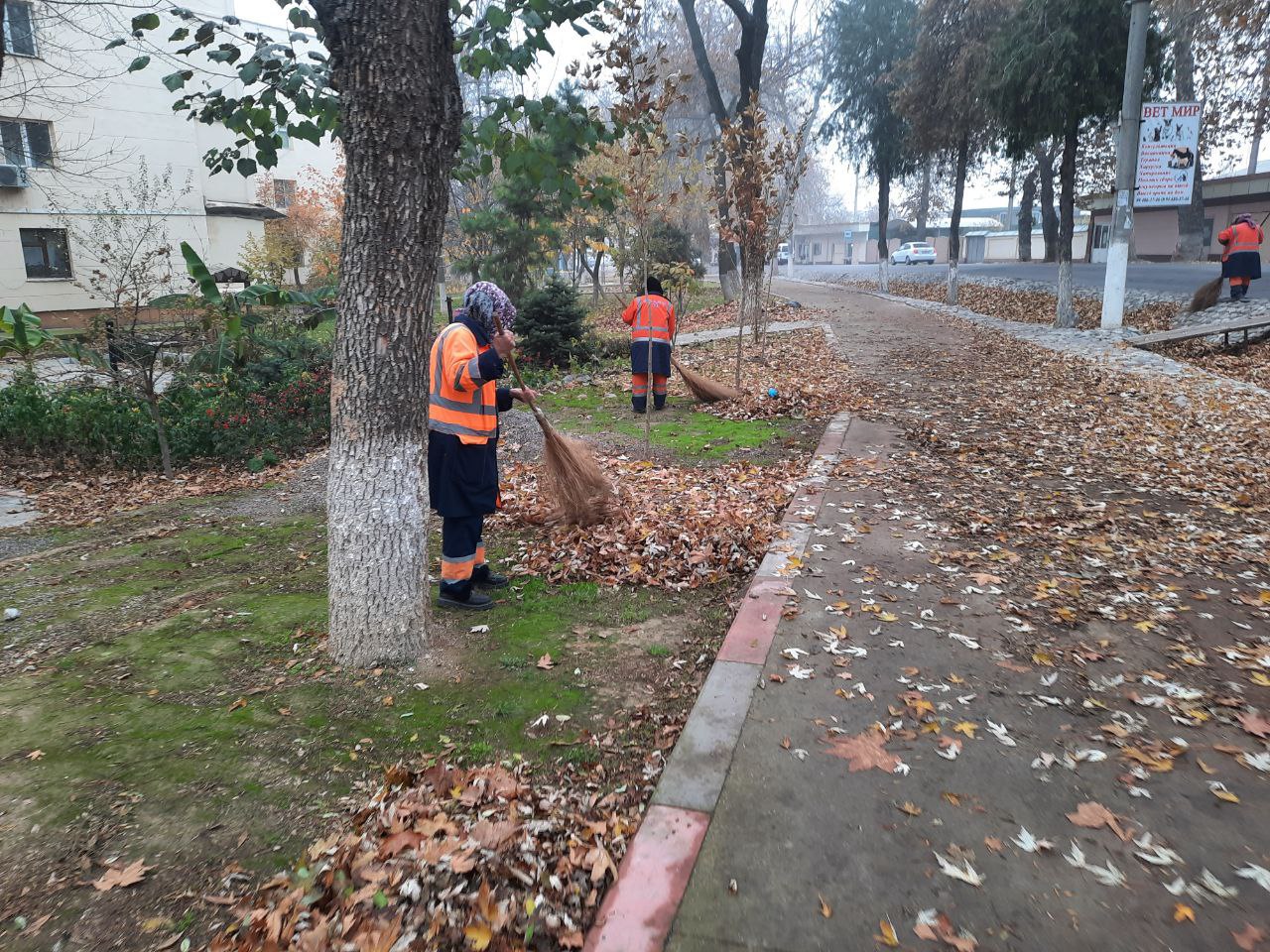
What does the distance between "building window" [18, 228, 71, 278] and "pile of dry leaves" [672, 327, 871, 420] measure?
21195 mm

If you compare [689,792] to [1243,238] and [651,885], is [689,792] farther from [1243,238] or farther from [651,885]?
[1243,238]

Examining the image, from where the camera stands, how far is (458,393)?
14.9ft

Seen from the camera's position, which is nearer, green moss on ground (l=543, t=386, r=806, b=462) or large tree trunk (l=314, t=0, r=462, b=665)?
large tree trunk (l=314, t=0, r=462, b=665)

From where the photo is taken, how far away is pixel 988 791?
→ 301 centimetres

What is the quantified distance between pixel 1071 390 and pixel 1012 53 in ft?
31.9

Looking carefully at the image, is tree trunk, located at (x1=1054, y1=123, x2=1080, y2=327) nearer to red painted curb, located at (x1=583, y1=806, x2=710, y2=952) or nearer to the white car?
red painted curb, located at (x1=583, y1=806, x2=710, y2=952)

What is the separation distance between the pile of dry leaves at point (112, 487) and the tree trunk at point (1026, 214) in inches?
1419

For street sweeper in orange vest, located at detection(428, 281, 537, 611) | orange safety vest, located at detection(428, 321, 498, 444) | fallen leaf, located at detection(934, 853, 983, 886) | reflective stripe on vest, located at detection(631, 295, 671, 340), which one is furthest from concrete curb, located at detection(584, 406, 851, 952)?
reflective stripe on vest, located at detection(631, 295, 671, 340)

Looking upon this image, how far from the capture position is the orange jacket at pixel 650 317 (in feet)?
32.2

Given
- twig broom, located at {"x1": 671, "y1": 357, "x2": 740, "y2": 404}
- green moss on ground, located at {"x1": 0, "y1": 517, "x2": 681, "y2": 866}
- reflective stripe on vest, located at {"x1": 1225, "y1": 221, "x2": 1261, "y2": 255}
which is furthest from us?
reflective stripe on vest, located at {"x1": 1225, "y1": 221, "x2": 1261, "y2": 255}

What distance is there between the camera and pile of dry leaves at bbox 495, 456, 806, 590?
534 centimetres

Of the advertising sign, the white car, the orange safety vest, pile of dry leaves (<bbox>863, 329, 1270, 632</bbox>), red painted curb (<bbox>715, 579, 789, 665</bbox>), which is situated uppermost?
the advertising sign

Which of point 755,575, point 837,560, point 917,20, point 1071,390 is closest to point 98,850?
point 755,575

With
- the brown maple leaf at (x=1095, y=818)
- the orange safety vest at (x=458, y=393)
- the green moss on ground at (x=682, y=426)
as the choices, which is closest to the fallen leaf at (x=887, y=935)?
the brown maple leaf at (x=1095, y=818)
